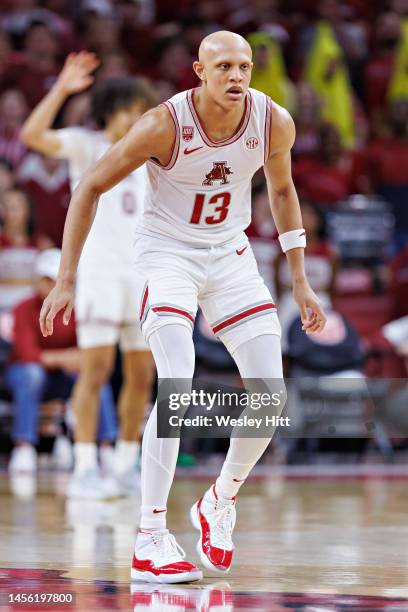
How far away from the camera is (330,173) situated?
10.4 meters

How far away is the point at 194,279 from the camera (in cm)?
402

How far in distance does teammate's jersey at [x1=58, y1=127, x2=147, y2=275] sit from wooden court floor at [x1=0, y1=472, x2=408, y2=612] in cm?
125

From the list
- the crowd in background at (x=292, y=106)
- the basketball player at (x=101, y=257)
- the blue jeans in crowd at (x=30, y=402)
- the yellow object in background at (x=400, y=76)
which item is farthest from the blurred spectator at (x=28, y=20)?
the basketball player at (x=101, y=257)

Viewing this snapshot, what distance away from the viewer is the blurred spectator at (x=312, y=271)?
8898mm

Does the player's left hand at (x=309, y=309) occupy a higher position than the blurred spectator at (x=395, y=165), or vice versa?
the blurred spectator at (x=395, y=165)

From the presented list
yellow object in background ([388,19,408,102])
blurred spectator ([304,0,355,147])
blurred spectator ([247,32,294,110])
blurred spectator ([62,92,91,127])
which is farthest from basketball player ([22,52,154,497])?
yellow object in background ([388,19,408,102])

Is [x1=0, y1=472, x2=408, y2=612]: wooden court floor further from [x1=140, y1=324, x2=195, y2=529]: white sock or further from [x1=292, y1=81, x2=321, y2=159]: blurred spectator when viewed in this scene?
[x1=292, y1=81, x2=321, y2=159]: blurred spectator

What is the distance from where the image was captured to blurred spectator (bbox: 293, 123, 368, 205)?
10.2m

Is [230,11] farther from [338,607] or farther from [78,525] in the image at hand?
[338,607]

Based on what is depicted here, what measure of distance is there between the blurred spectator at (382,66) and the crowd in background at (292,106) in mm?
15

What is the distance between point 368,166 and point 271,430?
7207 millimetres

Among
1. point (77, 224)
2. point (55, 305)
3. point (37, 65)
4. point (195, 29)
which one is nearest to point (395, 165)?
point (195, 29)

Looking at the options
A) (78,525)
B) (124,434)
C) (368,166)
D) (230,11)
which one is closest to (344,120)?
(368,166)

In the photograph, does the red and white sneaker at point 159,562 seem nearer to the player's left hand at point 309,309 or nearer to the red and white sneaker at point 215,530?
the red and white sneaker at point 215,530
